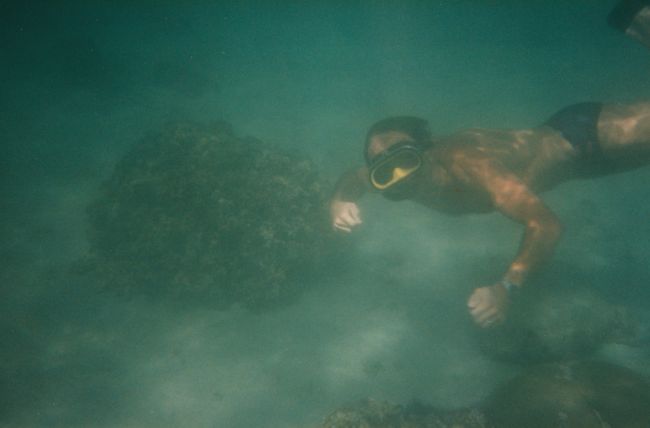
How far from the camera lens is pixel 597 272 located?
7.20 meters

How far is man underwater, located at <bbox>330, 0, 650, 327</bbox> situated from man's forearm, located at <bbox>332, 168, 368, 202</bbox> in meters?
0.32

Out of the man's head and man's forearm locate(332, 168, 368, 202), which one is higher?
man's forearm locate(332, 168, 368, 202)

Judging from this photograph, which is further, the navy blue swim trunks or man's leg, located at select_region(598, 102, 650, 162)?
the navy blue swim trunks

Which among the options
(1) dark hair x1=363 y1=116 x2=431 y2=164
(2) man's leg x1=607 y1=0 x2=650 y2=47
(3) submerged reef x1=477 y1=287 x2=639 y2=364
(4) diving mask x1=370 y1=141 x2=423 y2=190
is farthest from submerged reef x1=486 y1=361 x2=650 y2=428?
(2) man's leg x1=607 y1=0 x2=650 y2=47

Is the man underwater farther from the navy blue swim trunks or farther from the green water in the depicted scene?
the green water

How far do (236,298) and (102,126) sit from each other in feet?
42.7

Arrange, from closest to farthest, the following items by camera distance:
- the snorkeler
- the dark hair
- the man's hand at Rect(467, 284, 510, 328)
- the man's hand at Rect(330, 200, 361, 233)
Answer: the man's hand at Rect(467, 284, 510, 328) < the snorkeler < the dark hair < the man's hand at Rect(330, 200, 361, 233)

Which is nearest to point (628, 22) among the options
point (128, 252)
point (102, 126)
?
point (128, 252)

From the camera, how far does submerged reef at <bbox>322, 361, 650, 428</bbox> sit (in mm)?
4379

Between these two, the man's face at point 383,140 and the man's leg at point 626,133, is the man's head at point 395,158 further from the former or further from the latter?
the man's leg at point 626,133

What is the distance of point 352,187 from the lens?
584cm

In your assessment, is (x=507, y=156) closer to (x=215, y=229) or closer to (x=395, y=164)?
(x=395, y=164)

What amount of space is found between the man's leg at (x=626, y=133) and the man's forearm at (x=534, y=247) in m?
2.04

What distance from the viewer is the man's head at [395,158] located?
431cm
